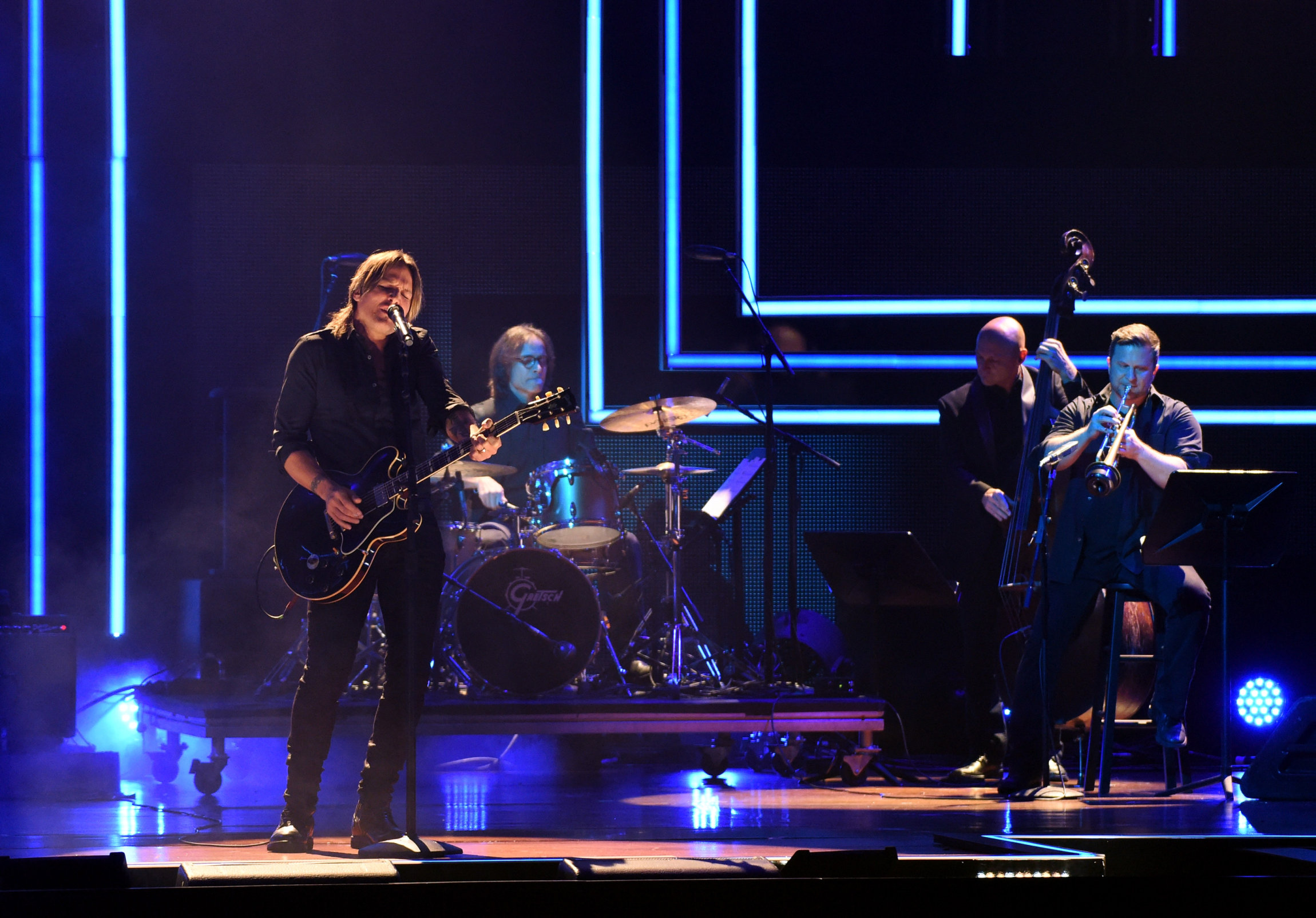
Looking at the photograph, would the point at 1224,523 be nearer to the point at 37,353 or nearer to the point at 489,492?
the point at 489,492

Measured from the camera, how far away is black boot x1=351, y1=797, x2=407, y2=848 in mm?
3797

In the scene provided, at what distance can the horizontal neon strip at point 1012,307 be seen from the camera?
746 cm

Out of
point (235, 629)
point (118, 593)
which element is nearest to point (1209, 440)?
point (235, 629)

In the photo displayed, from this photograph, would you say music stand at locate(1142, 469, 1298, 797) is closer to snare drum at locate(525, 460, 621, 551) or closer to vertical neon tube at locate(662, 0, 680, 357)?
snare drum at locate(525, 460, 621, 551)

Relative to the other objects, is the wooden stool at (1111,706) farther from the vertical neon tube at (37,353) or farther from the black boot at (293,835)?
the vertical neon tube at (37,353)

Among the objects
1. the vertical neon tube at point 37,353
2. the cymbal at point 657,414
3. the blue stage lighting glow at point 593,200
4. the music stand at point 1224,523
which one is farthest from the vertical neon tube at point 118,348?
the music stand at point 1224,523

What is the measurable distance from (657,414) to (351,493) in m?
2.75

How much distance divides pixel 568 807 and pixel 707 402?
7.54 ft

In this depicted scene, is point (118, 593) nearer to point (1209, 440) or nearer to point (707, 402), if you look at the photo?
point (707, 402)

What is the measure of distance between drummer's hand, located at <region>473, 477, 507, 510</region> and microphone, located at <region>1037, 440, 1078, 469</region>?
2555mm

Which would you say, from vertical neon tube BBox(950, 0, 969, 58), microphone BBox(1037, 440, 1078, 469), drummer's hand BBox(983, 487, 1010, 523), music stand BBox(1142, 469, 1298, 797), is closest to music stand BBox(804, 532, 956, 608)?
drummer's hand BBox(983, 487, 1010, 523)

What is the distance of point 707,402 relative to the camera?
6387 mm

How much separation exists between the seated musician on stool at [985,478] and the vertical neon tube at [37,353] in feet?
15.8

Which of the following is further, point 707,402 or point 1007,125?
point 1007,125
